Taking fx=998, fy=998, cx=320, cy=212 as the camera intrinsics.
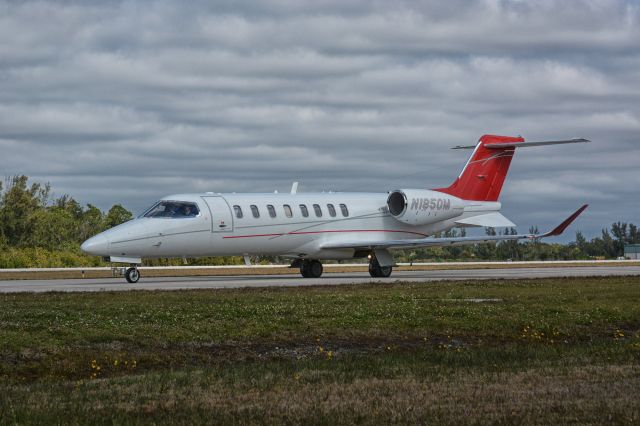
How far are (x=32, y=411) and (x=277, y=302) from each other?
1277 centimetres

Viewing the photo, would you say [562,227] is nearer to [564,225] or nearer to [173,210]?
[564,225]

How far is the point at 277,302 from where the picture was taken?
74.7 feet

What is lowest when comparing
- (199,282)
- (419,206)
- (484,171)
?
(199,282)

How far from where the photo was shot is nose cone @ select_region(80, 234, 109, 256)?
112 ft

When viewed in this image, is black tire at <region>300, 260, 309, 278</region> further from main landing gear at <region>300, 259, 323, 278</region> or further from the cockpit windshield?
the cockpit windshield

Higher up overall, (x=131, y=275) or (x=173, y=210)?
(x=173, y=210)

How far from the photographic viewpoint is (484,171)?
151 feet

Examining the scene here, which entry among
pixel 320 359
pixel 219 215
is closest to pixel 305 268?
pixel 219 215

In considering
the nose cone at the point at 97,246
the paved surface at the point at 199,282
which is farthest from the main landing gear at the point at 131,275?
the nose cone at the point at 97,246

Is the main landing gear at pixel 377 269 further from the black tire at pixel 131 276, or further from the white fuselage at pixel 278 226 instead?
the black tire at pixel 131 276

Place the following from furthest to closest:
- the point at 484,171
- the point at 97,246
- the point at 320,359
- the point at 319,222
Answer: the point at 484,171 < the point at 319,222 < the point at 97,246 < the point at 320,359

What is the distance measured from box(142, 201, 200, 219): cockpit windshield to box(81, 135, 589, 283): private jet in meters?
0.04

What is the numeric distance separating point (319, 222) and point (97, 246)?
10068mm

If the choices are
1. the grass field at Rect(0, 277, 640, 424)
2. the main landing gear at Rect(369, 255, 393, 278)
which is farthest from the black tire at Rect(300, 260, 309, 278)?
the grass field at Rect(0, 277, 640, 424)
